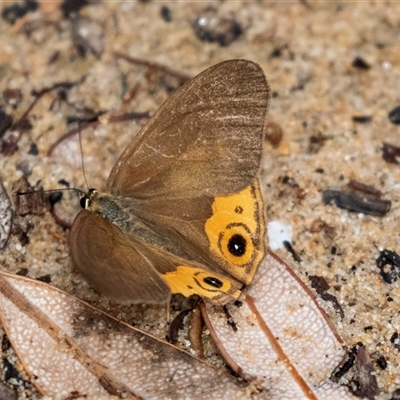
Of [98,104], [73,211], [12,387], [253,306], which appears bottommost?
[12,387]

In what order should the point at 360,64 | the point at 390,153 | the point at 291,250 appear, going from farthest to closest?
1. the point at 360,64
2. the point at 390,153
3. the point at 291,250

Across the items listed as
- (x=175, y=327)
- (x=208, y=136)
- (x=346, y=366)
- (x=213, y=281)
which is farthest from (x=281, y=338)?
(x=208, y=136)

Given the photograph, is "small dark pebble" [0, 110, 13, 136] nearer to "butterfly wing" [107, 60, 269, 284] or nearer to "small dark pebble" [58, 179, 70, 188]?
"small dark pebble" [58, 179, 70, 188]

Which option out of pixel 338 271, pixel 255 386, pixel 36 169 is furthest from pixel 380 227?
pixel 36 169

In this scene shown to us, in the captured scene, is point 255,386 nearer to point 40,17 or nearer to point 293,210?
point 293,210

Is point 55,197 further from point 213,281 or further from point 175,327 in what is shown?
point 213,281

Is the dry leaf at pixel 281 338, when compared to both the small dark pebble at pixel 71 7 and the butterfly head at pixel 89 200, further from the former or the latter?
the small dark pebble at pixel 71 7

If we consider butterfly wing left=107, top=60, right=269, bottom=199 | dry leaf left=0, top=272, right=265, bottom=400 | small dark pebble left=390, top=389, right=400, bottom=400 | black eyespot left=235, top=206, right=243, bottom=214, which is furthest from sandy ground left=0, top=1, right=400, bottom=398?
butterfly wing left=107, top=60, right=269, bottom=199
